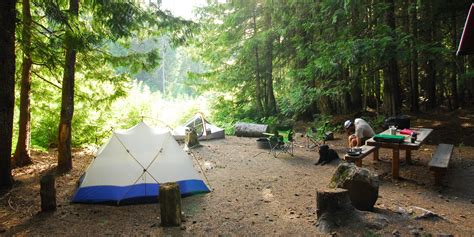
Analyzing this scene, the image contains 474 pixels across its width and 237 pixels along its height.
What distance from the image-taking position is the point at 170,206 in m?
4.79

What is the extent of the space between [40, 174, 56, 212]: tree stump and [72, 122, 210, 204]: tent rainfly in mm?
444

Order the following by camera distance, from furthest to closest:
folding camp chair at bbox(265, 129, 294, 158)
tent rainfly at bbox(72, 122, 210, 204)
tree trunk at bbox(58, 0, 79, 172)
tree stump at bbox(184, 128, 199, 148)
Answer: tree stump at bbox(184, 128, 199, 148) → folding camp chair at bbox(265, 129, 294, 158) → tree trunk at bbox(58, 0, 79, 172) → tent rainfly at bbox(72, 122, 210, 204)

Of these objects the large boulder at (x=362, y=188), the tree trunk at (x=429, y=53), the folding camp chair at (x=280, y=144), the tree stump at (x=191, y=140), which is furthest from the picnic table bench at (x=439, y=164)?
the tree stump at (x=191, y=140)

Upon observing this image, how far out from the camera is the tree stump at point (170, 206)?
4.77 m

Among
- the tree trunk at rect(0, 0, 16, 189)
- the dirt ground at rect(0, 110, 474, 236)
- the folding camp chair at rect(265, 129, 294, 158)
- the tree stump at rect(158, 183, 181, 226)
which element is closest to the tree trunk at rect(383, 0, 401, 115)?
the dirt ground at rect(0, 110, 474, 236)

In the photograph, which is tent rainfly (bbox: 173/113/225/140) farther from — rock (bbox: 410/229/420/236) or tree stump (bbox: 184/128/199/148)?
rock (bbox: 410/229/420/236)

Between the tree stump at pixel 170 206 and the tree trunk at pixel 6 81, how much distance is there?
156 inches

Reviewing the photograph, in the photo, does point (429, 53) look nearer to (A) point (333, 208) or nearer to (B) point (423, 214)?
(B) point (423, 214)

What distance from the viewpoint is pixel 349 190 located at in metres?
4.96

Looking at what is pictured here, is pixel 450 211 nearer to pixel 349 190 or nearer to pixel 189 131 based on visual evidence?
pixel 349 190

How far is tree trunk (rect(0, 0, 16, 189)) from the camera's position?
621 centimetres

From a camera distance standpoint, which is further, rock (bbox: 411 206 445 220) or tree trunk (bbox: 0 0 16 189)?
tree trunk (bbox: 0 0 16 189)

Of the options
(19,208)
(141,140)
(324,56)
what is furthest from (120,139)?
(324,56)

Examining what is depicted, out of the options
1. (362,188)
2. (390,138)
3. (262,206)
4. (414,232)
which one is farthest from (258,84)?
(414,232)
